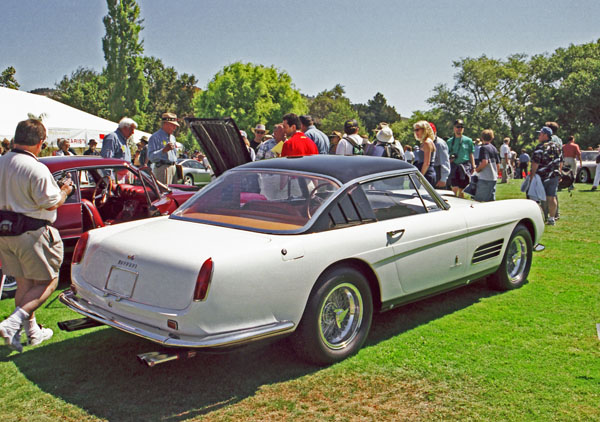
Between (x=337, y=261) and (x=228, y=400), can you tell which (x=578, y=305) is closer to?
(x=337, y=261)

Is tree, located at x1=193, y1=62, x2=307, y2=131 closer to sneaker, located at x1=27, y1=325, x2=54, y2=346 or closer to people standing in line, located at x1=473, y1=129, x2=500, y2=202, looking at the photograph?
people standing in line, located at x1=473, y1=129, x2=500, y2=202

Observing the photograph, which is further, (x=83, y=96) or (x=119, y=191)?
(x=83, y=96)

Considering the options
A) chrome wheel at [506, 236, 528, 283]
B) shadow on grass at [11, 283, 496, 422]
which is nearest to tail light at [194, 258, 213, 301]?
shadow on grass at [11, 283, 496, 422]

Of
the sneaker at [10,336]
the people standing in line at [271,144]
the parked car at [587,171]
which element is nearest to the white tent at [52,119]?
the people standing in line at [271,144]

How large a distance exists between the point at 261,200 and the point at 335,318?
1090 millimetres

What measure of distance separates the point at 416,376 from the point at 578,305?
8.16 feet

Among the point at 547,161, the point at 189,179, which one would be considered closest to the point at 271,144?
the point at 547,161

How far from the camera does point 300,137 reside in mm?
7676

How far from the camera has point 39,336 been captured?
14.9 feet

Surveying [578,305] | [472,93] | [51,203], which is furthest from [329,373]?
[472,93]

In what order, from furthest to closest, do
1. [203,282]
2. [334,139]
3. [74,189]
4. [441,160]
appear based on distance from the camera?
1. [334,139]
2. [441,160]
3. [74,189]
4. [203,282]

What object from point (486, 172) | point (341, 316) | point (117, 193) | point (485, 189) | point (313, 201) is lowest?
point (341, 316)

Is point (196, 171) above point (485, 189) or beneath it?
above

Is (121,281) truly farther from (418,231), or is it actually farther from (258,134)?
(258,134)
